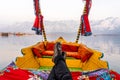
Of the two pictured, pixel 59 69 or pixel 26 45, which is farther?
pixel 26 45

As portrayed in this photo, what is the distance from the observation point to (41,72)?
15.7 feet

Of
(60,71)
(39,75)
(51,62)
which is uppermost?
(60,71)

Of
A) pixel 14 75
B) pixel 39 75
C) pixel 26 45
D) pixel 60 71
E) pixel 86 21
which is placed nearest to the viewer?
pixel 60 71

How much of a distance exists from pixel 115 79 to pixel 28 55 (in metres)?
3.96

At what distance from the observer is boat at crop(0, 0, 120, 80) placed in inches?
179

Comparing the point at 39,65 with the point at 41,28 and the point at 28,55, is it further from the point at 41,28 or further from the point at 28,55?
the point at 41,28

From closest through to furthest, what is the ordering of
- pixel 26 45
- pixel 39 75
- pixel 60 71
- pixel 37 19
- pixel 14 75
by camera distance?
pixel 60 71
pixel 14 75
pixel 39 75
pixel 37 19
pixel 26 45

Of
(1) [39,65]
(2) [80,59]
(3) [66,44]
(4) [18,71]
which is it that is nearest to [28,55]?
(1) [39,65]

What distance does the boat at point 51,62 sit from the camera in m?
4.55

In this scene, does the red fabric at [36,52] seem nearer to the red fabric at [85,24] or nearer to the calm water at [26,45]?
the red fabric at [85,24]

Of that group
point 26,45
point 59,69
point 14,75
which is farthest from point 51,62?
point 26,45

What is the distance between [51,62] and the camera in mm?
8195

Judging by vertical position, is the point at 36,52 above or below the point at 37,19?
below

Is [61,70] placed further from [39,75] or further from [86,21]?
[86,21]
